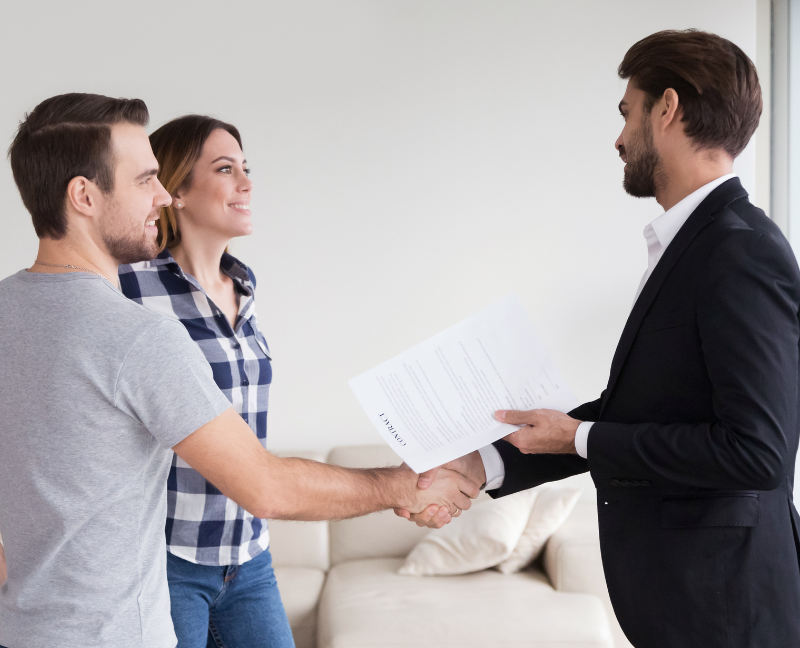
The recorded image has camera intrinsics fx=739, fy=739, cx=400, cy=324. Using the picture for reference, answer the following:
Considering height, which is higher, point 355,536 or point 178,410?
point 178,410

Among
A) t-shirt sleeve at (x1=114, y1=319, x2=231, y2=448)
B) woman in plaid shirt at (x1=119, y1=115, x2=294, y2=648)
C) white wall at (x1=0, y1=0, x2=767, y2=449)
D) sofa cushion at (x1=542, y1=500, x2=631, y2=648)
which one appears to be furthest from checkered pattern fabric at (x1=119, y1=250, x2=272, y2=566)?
white wall at (x1=0, y1=0, x2=767, y2=449)

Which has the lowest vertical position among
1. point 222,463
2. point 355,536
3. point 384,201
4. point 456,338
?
point 355,536

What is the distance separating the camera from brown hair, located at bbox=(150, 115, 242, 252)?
1.73 m

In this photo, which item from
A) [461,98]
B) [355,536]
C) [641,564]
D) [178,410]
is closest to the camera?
[178,410]

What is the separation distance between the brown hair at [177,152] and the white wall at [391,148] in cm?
150

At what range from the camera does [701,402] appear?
114 cm

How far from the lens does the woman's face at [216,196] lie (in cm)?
172

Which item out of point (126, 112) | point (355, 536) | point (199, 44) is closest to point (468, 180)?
point (199, 44)

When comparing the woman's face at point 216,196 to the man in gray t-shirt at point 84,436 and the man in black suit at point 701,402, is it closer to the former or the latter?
the man in gray t-shirt at point 84,436

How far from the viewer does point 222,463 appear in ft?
3.53

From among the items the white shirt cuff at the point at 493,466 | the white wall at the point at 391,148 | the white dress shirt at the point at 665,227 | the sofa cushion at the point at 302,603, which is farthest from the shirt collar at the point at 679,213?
the white wall at the point at 391,148

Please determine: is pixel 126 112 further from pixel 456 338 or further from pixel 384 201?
pixel 384 201

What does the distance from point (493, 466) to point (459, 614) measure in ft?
3.27

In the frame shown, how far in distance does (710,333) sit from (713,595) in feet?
1.29
